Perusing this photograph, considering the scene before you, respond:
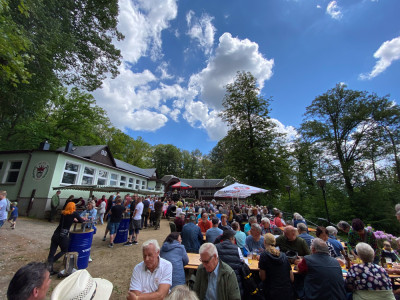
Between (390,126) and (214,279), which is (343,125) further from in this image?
(214,279)

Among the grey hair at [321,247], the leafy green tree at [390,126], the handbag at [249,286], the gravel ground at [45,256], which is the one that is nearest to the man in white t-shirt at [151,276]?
the handbag at [249,286]

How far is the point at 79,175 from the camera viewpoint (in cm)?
1398

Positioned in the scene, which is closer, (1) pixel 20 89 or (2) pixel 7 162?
(1) pixel 20 89

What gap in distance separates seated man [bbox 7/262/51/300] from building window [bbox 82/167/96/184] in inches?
609

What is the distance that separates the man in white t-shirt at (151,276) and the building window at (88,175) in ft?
49.1

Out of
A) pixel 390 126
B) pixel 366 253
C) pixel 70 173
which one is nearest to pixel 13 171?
pixel 70 173

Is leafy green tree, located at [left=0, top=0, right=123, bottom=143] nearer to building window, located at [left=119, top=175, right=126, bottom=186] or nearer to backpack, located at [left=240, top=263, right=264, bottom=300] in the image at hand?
backpack, located at [left=240, top=263, right=264, bottom=300]

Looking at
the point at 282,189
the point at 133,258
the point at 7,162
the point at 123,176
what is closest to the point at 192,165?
the point at 123,176

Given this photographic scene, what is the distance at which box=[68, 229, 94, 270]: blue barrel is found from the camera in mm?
4848

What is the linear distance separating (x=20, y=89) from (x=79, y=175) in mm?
7146

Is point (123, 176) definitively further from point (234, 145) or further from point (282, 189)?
point (282, 189)


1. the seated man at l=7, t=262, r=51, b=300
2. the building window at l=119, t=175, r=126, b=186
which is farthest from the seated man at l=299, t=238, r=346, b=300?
the building window at l=119, t=175, r=126, b=186

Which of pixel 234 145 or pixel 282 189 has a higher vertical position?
pixel 234 145

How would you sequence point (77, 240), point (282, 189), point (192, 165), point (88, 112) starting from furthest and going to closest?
point (192, 165) → point (88, 112) → point (282, 189) → point (77, 240)
